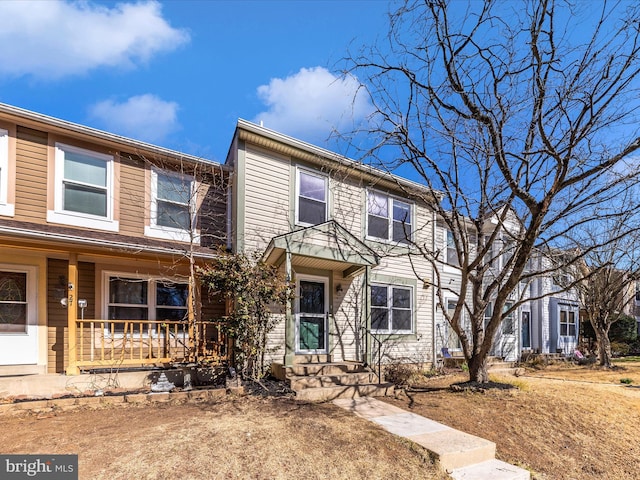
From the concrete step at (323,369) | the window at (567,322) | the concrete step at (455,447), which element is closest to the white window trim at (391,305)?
the concrete step at (323,369)

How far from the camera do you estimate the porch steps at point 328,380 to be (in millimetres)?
7793

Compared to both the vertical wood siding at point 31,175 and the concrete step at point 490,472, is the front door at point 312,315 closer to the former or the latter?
the concrete step at point 490,472

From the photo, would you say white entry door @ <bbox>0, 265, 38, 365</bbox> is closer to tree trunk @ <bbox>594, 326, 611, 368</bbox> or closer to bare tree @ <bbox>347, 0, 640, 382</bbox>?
bare tree @ <bbox>347, 0, 640, 382</bbox>

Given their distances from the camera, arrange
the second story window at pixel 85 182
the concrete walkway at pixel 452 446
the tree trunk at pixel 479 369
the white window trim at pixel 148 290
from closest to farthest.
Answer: the concrete walkway at pixel 452 446 → the second story window at pixel 85 182 → the white window trim at pixel 148 290 → the tree trunk at pixel 479 369

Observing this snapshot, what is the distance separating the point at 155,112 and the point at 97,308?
8698mm

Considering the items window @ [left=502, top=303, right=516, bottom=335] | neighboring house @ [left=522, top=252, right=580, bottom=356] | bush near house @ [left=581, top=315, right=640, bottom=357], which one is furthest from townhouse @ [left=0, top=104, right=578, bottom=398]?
bush near house @ [left=581, top=315, right=640, bottom=357]

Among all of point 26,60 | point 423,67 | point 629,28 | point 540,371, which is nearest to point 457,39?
point 423,67

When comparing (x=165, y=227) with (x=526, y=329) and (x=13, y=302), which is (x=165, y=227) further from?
(x=526, y=329)

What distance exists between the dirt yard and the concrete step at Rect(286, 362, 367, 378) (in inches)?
59.1

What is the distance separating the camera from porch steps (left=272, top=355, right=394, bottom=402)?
7.79 m

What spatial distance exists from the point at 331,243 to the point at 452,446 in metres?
5.32

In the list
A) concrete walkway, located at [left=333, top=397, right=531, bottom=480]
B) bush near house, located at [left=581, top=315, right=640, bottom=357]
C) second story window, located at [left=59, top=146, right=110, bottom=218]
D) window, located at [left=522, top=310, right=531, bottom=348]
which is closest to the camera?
concrete walkway, located at [left=333, top=397, right=531, bottom=480]
